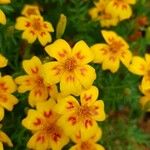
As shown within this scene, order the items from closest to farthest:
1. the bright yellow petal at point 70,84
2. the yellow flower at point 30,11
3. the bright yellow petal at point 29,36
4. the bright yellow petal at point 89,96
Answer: the bright yellow petal at point 70,84 < the bright yellow petal at point 89,96 < the bright yellow petal at point 29,36 < the yellow flower at point 30,11

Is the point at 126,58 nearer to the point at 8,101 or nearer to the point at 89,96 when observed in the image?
the point at 89,96

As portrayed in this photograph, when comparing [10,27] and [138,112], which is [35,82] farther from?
[138,112]

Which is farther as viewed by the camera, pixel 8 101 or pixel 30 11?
pixel 30 11

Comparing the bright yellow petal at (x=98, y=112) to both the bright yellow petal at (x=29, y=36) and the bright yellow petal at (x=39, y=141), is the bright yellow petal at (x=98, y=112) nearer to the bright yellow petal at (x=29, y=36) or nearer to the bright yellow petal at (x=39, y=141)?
the bright yellow petal at (x=39, y=141)

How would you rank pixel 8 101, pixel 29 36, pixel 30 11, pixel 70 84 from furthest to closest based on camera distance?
pixel 30 11 < pixel 29 36 < pixel 8 101 < pixel 70 84

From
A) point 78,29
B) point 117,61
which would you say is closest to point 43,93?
point 117,61

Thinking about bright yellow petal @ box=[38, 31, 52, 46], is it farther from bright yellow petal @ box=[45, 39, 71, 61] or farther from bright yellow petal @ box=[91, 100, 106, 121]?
bright yellow petal @ box=[91, 100, 106, 121]

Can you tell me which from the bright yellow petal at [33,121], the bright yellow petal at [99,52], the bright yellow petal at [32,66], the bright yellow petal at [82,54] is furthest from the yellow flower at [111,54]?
the bright yellow petal at [33,121]


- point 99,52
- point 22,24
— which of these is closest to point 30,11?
point 22,24
